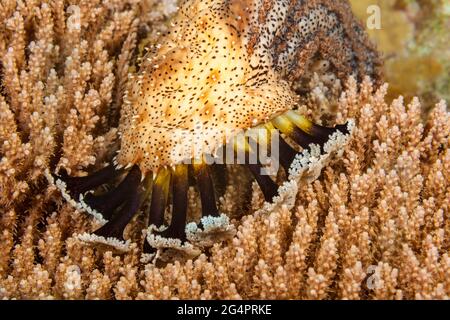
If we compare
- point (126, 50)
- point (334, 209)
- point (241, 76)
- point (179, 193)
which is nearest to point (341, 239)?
point (334, 209)

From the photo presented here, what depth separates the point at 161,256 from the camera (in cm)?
295

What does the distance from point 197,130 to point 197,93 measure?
268 mm

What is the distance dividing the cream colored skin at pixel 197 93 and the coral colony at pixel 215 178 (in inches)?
0.4

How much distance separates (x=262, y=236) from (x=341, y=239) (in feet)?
1.75

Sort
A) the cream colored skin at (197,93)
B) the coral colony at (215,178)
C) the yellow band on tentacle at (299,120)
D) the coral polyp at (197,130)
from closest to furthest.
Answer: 1. the coral colony at (215,178)
2. the coral polyp at (197,130)
3. the cream colored skin at (197,93)
4. the yellow band on tentacle at (299,120)

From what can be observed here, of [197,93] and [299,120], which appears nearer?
[197,93]

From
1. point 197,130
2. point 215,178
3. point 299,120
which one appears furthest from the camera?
point 215,178

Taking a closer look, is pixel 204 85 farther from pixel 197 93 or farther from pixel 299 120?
pixel 299 120

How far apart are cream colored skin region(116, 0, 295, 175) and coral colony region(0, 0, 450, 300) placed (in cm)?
1

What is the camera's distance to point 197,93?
123 inches

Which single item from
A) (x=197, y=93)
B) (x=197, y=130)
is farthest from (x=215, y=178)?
(x=197, y=93)

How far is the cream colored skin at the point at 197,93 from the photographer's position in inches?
121

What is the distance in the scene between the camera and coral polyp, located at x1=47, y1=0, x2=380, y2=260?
9.63 ft

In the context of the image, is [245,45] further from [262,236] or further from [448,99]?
[448,99]
